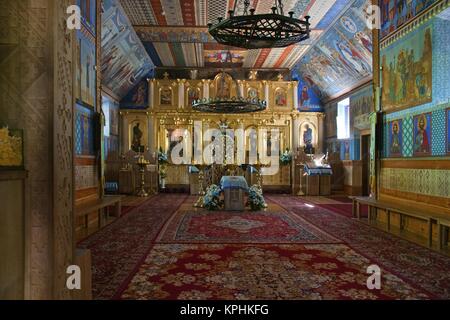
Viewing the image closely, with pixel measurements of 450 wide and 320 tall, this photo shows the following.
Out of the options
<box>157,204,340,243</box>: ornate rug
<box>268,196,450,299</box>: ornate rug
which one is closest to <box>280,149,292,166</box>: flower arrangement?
<box>157,204,340,243</box>: ornate rug

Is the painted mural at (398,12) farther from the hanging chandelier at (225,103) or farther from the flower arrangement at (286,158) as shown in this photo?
the flower arrangement at (286,158)

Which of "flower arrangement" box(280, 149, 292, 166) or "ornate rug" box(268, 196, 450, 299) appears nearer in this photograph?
"ornate rug" box(268, 196, 450, 299)

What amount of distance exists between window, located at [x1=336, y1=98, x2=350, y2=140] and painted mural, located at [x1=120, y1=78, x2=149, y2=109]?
931 cm

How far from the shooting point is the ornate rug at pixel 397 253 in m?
4.26

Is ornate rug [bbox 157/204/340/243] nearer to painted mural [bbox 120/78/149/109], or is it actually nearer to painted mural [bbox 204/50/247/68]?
painted mural [bbox 204/50/247/68]

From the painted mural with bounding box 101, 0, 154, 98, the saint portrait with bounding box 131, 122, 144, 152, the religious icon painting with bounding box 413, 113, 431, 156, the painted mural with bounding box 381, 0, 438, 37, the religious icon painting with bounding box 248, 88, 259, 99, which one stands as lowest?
the religious icon painting with bounding box 413, 113, 431, 156

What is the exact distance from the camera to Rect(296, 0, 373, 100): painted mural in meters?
11.3

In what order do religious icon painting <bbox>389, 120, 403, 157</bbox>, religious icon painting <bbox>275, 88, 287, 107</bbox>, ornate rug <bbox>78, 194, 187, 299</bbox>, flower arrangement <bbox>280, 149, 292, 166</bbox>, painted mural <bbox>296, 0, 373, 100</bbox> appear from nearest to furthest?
ornate rug <bbox>78, 194, 187, 299</bbox>, religious icon painting <bbox>389, 120, 403, 157</bbox>, painted mural <bbox>296, 0, 373, 100</bbox>, flower arrangement <bbox>280, 149, 292, 166</bbox>, religious icon painting <bbox>275, 88, 287, 107</bbox>

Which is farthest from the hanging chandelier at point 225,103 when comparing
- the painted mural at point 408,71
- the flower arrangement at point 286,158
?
the flower arrangement at point 286,158

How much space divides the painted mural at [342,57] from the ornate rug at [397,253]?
6192 millimetres

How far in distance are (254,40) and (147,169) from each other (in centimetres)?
1063

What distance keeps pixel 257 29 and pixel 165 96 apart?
39.6 ft

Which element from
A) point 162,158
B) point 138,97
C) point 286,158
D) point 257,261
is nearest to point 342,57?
point 286,158

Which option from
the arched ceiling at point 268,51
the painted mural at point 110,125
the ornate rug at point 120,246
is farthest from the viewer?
the painted mural at point 110,125
